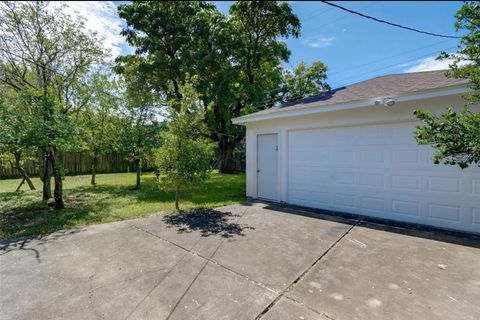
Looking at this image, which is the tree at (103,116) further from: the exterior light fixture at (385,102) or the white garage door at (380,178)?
the exterior light fixture at (385,102)

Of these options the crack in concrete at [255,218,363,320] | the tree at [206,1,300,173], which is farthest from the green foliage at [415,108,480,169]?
the tree at [206,1,300,173]

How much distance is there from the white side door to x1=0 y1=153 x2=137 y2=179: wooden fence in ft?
35.8

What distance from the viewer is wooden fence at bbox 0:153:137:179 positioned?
1439 cm

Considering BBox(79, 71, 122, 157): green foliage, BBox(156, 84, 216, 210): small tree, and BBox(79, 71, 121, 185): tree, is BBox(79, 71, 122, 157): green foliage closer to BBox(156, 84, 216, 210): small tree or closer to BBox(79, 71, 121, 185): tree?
BBox(79, 71, 121, 185): tree

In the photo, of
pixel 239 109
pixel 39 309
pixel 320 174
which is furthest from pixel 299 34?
pixel 39 309

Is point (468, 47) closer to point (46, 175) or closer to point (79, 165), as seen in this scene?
point (46, 175)

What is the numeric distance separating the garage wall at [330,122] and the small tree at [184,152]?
2309 mm

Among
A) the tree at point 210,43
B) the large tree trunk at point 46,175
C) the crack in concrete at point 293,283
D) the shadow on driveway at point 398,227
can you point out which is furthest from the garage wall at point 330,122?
the large tree trunk at point 46,175

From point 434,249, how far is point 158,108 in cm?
1029

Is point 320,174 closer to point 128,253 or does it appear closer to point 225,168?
point 128,253

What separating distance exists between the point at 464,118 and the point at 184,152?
18.0ft

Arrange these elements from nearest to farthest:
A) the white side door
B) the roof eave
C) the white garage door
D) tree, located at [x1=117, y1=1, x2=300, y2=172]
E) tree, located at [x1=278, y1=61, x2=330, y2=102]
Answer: the roof eave → the white garage door → the white side door → tree, located at [x1=117, y1=1, x2=300, y2=172] → tree, located at [x1=278, y1=61, x2=330, y2=102]

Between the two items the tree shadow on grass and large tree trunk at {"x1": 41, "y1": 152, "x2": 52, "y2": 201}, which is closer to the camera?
the tree shadow on grass

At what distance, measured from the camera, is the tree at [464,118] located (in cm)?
326
